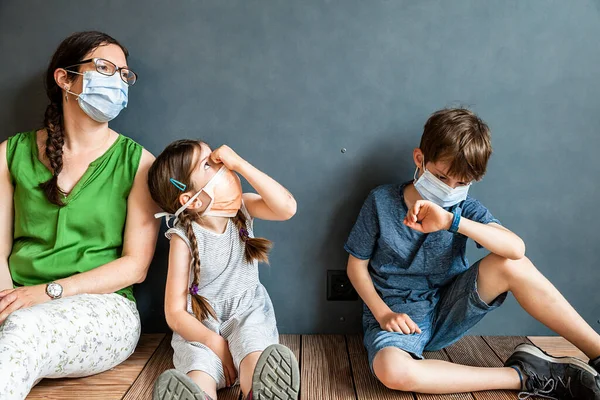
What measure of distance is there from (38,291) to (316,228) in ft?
2.82

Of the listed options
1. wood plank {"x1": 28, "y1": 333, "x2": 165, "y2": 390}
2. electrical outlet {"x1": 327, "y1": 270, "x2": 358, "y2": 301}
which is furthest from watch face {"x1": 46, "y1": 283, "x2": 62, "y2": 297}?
electrical outlet {"x1": 327, "y1": 270, "x2": 358, "y2": 301}

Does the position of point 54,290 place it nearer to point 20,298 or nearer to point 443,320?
point 20,298

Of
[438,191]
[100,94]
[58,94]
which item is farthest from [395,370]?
[58,94]

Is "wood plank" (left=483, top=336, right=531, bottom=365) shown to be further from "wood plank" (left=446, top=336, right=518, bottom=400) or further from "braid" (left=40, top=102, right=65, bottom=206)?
"braid" (left=40, top=102, right=65, bottom=206)

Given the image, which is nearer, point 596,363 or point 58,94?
point 596,363

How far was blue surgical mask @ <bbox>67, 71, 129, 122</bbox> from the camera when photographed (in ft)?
5.81

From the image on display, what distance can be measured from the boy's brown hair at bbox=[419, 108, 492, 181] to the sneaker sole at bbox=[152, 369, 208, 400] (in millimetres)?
877

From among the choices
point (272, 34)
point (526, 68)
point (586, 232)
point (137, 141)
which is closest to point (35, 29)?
point (137, 141)

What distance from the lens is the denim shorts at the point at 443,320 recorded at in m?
1.73

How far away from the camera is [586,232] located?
79.8 inches

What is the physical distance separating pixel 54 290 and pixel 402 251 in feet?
3.34

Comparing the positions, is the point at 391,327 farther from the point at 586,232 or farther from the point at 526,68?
the point at 526,68

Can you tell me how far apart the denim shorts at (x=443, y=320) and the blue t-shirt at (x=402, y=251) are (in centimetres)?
4

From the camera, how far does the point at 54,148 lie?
1.83m
